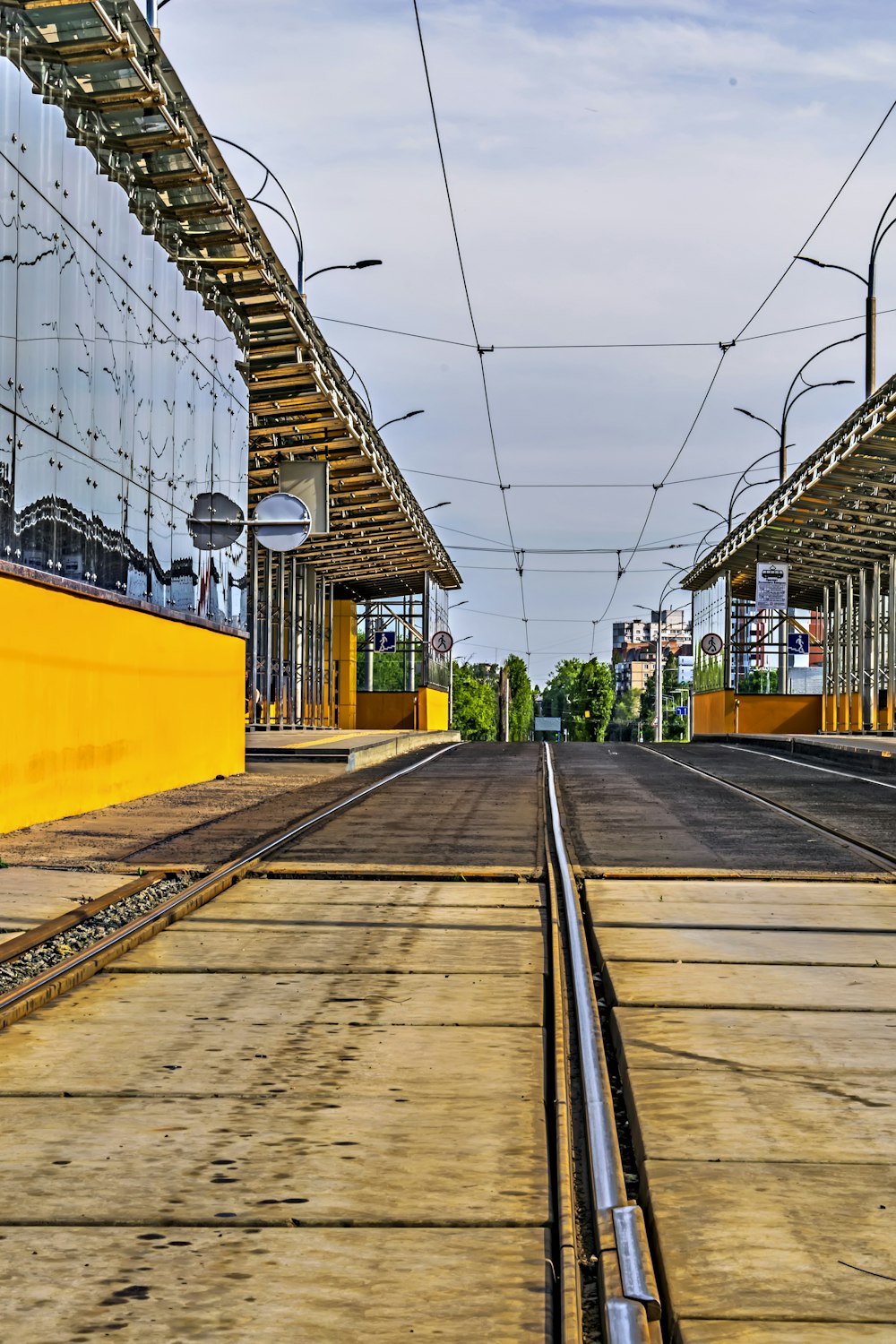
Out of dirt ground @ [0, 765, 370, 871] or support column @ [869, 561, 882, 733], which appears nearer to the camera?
dirt ground @ [0, 765, 370, 871]

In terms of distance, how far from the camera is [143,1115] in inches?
192

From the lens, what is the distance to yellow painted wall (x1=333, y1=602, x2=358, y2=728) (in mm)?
57656

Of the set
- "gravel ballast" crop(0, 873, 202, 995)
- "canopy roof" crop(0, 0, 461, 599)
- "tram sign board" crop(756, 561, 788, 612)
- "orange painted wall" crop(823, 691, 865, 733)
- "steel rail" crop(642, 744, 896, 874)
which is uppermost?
"canopy roof" crop(0, 0, 461, 599)

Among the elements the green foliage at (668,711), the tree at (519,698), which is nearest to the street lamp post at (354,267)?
the green foliage at (668,711)

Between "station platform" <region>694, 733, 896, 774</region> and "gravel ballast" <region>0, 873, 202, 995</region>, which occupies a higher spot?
"station platform" <region>694, 733, 896, 774</region>

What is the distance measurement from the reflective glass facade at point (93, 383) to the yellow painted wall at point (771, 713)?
39703mm

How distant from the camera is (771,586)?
45.8 metres

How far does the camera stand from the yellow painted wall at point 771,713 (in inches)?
2329

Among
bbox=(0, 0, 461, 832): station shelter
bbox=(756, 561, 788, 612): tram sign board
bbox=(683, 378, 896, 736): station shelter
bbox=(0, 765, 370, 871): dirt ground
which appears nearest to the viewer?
bbox=(0, 765, 370, 871): dirt ground

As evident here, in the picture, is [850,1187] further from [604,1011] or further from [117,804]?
[117,804]

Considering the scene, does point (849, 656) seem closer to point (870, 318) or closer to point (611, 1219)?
point (870, 318)

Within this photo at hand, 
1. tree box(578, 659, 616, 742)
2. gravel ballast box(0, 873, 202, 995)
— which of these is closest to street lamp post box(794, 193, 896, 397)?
gravel ballast box(0, 873, 202, 995)

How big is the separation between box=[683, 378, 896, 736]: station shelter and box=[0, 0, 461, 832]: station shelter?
12481 mm

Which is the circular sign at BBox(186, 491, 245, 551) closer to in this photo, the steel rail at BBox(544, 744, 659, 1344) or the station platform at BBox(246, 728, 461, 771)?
the station platform at BBox(246, 728, 461, 771)
